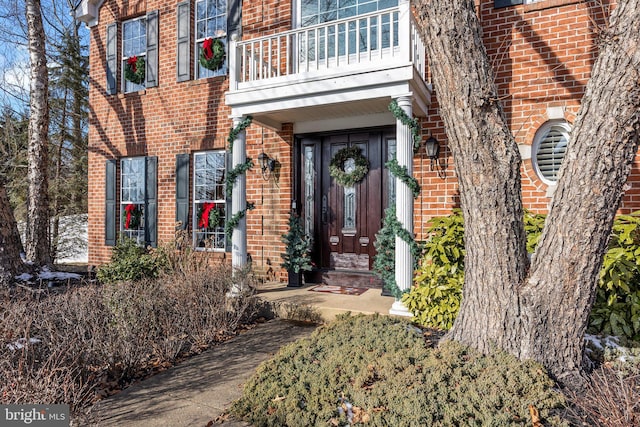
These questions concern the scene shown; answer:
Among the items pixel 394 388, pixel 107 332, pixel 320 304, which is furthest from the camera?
pixel 320 304

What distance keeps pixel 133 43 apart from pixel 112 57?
1.81ft

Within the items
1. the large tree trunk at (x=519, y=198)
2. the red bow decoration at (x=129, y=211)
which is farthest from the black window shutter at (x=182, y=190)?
the large tree trunk at (x=519, y=198)

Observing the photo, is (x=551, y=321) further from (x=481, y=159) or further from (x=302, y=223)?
(x=302, y=223)

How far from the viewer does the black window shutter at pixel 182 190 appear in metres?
7.30

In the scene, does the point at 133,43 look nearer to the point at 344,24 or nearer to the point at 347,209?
the point at 344,24

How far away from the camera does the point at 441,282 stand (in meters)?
4.18

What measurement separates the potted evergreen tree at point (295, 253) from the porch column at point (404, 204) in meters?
1.84

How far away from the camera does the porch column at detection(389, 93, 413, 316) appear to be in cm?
453

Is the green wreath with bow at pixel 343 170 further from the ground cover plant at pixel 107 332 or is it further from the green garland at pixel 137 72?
the green garland at pixel 137 72

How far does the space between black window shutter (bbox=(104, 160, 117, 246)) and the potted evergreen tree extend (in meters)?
4.33

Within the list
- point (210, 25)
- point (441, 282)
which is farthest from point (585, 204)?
point (210, 25)

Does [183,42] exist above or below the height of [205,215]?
above

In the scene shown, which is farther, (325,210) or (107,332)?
(325,210)

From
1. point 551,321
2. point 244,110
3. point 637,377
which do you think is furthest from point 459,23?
point 244,110
